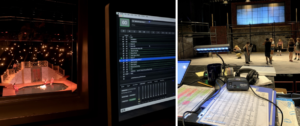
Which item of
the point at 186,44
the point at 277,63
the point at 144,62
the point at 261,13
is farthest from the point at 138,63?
the point at 261,13

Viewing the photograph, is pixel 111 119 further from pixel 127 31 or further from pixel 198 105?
pixel 198 105

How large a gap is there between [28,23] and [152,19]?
389cm

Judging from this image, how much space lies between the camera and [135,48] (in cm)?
64

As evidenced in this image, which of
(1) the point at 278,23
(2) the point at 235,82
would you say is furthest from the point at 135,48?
(1) the point at 278,23

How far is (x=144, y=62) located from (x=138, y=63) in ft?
0.09

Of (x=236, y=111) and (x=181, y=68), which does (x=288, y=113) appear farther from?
(x=181, y=68)

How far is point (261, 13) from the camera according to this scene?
14383 mm

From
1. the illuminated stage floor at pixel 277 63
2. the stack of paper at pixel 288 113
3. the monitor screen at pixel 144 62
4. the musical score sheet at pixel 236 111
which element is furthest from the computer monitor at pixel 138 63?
the illuminated stage floor at pixel 277 63

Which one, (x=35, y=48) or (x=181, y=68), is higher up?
(x=35, y=48)

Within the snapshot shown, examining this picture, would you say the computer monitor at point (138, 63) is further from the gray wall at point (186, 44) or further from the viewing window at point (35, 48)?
the gray wall at point (186, 44)

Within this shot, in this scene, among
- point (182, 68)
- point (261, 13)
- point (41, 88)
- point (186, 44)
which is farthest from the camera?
point (261, 13)

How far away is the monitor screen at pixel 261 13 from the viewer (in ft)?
46.6

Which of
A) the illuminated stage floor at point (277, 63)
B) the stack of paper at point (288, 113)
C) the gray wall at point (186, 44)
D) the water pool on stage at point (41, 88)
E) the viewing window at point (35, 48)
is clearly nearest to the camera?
the stack of paper at point (288, 113)

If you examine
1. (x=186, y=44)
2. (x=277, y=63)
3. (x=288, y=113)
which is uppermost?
(x=186, y=44)
